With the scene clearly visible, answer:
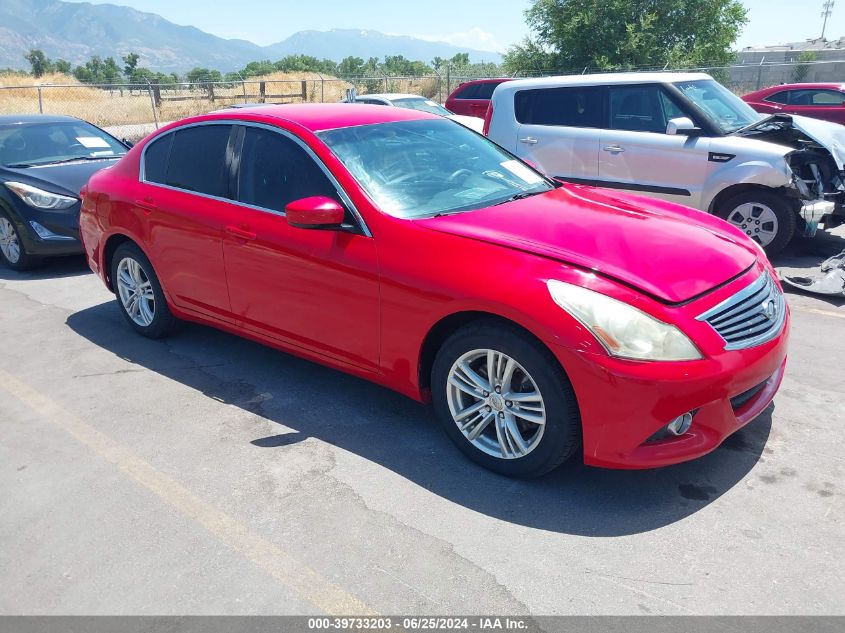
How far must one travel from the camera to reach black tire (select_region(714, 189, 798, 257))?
6.79 m

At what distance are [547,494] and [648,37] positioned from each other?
25.3 meters

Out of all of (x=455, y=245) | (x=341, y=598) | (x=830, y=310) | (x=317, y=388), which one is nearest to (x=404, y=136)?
(x=455, y=245)

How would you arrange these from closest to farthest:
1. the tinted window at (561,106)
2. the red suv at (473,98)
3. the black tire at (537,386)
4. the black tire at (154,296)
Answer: the black tire at (537,386), the black tire at (154,296), the tinted window at (561,106), the red suv at (473,98)

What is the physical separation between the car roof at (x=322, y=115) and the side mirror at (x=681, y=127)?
3.12 m

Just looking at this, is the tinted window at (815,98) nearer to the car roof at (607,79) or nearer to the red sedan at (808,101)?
the red sedan at (808,101)

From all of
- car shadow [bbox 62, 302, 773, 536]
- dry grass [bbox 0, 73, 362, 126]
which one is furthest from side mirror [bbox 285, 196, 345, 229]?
dry grass [bbox 0, 73, 362, 126]

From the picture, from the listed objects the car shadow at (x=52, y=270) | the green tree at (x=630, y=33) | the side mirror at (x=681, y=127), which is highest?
the green tree at (x=630, y=33)

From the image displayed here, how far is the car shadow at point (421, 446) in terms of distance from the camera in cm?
313

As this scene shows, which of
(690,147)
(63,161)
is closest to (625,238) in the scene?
(690,147)

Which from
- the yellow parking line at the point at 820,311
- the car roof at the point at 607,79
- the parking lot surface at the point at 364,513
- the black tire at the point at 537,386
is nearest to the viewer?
the parking lot surface at the point at 364,513

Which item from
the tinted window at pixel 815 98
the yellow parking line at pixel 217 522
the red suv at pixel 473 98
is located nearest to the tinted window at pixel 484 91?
the red suv at pixel 473 98

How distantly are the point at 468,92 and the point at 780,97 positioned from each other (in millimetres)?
7029

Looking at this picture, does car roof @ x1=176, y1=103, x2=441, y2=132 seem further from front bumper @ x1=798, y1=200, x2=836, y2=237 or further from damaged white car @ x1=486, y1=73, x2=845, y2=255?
front bumper @ x1=798, y1=200, x2=836, y2=237

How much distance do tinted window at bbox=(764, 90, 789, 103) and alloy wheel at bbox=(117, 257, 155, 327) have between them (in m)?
13.9
